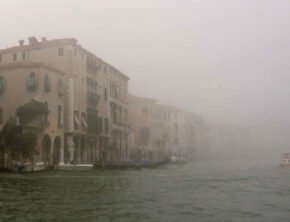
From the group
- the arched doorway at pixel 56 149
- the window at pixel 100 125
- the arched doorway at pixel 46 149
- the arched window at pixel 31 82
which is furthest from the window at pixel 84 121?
the arched window at pixel 31 82

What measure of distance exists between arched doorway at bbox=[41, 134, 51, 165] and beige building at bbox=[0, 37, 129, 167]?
0.42 ft

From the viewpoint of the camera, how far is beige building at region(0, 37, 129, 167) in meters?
45.4

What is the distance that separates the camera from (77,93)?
156 feet

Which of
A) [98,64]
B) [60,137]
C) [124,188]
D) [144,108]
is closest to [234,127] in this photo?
[144,108]

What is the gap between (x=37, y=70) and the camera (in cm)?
4159

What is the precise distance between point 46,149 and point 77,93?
7.34m

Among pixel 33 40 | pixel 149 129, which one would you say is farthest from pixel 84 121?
pixel 149 129

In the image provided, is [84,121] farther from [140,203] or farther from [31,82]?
[140,203]

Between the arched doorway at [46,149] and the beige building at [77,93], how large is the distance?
0.42 ft

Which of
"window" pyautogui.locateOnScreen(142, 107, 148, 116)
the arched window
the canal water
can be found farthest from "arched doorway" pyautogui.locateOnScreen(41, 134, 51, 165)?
"window" pyautogui.locateOnScreen(142, 107, 148, 116)

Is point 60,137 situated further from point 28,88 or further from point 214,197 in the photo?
point 214,197

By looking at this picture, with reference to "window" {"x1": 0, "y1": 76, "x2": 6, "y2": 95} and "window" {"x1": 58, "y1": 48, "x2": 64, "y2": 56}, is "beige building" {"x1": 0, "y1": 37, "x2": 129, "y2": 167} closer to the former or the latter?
"window" {"x1": 58, "y1": 48, "x2": 64, "y2": 56}

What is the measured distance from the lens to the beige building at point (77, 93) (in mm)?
45438

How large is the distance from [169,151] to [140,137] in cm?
1454
